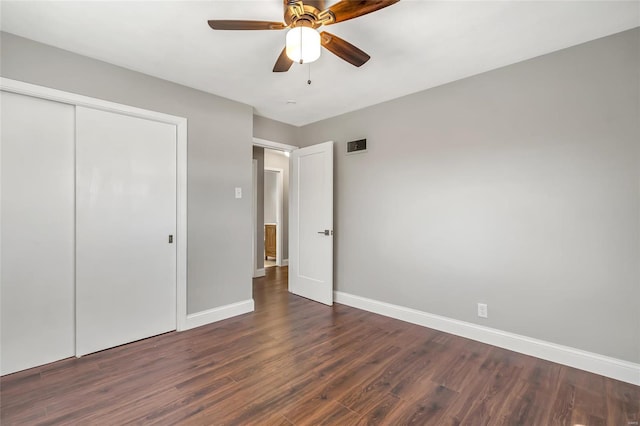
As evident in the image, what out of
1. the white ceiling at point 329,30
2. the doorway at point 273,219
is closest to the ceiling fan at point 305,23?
the white ceiling at point 329,30

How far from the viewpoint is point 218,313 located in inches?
130

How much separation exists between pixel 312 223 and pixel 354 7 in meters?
2.83

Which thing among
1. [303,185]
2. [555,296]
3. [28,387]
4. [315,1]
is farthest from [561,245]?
[28,387]

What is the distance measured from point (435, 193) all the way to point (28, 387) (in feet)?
12.4

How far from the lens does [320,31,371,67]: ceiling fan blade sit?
185 centimetres

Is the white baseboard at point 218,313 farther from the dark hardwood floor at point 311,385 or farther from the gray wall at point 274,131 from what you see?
the gray wall at point 274,131

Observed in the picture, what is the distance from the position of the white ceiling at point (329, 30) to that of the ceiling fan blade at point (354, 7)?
391 mm

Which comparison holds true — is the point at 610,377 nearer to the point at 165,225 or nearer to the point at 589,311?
the point at 589,311

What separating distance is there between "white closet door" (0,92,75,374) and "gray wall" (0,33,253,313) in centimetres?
35

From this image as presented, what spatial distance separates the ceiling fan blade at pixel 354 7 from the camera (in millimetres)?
1536

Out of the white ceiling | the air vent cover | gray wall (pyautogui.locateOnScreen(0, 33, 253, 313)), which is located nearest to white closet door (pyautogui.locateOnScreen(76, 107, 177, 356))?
gray wall (pyautogui.locateOnScreen(0, 33, 253, 313))

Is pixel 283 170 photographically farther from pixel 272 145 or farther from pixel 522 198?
pixel 522 198

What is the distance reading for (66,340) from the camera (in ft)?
7.99

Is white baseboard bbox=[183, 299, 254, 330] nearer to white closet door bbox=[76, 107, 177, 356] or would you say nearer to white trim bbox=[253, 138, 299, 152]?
white closet door bbox=[76, 107, 177, 356]
